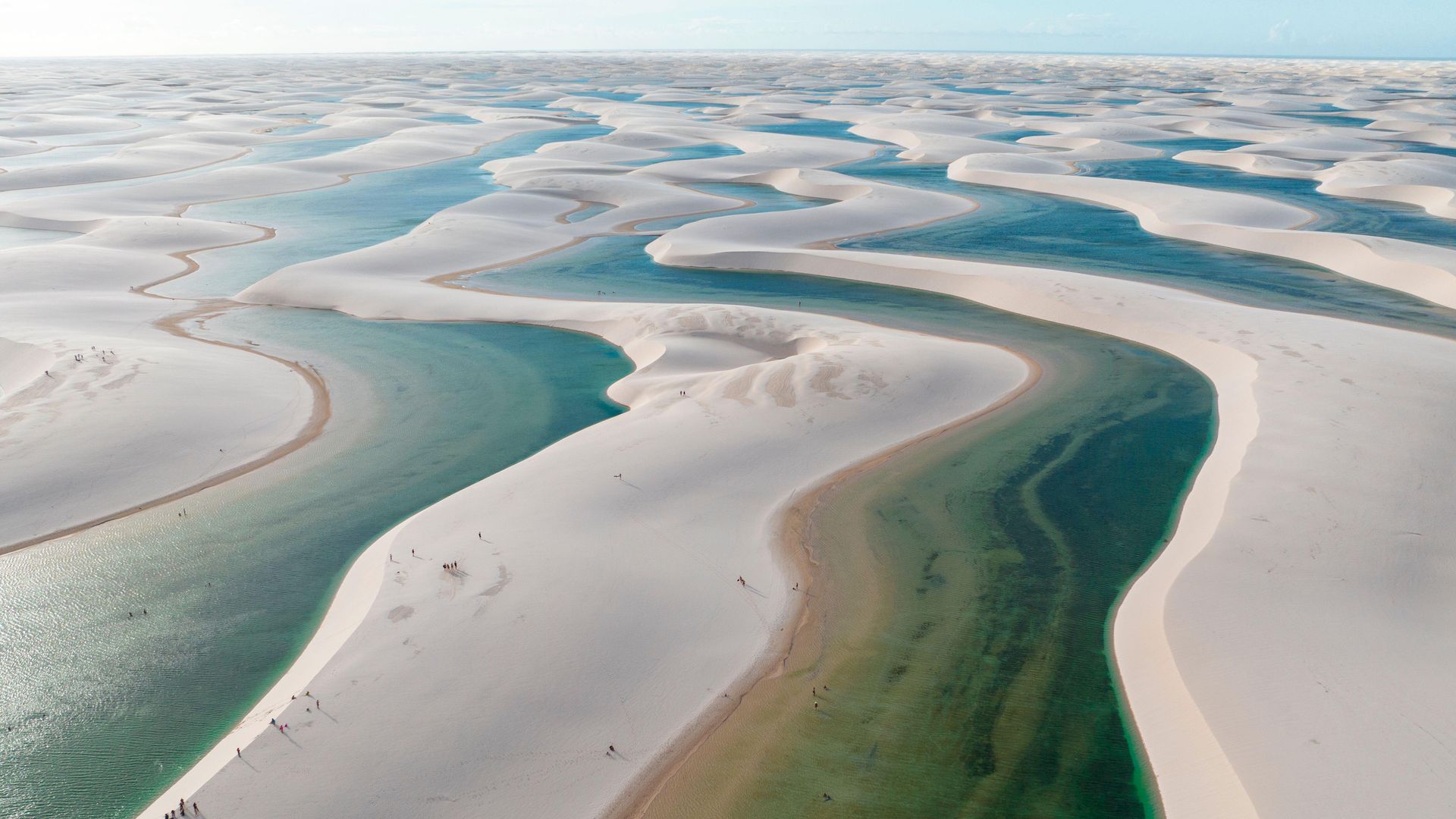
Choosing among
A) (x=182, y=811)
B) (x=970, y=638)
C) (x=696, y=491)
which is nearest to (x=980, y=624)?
(x=970, y=638)

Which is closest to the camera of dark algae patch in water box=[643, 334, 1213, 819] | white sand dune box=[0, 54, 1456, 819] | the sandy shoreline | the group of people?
the group of people

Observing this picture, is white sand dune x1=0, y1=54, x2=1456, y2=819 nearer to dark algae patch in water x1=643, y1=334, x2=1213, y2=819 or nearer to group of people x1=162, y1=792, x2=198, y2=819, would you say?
group of people x1=162, y1=792, x2=198, y2=819

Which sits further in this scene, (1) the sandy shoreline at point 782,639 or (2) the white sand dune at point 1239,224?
(2) the white sand dune at point 1239,224

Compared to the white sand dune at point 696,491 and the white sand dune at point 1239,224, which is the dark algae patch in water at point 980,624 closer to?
the white sand dune at point 696,491

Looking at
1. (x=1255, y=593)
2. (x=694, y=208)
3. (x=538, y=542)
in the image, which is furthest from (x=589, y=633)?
(x=694, y=208)

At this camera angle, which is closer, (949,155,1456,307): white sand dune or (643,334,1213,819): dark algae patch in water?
(643,334,1213,819): dark algae patch in water

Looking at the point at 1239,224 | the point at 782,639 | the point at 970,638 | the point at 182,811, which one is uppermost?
the point at 1239,224

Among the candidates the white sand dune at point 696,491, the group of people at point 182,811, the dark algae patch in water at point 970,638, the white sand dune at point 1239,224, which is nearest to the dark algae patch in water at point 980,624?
the dark algae patch in water at point 970,638

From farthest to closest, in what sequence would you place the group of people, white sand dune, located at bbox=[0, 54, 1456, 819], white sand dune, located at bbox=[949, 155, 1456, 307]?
white sand dune, located at bbox=[949, 155, 1456, 307] → white sand dune, located at bbox=[0, 54, 1456, 819] → the group of people

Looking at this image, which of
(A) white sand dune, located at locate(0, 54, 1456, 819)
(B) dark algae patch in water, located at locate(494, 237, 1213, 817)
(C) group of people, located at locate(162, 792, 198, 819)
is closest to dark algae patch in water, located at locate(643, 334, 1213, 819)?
(B) dark algae patch in water, located at locate(494, 237, 1213, 817)

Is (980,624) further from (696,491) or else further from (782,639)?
(696,491)

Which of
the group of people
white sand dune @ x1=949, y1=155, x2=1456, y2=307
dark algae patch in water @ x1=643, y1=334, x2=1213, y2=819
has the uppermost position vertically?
white sand dune @ x1=949, y1=155, x2=1456, y2=307

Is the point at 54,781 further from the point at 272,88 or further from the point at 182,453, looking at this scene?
the point at 272,88
